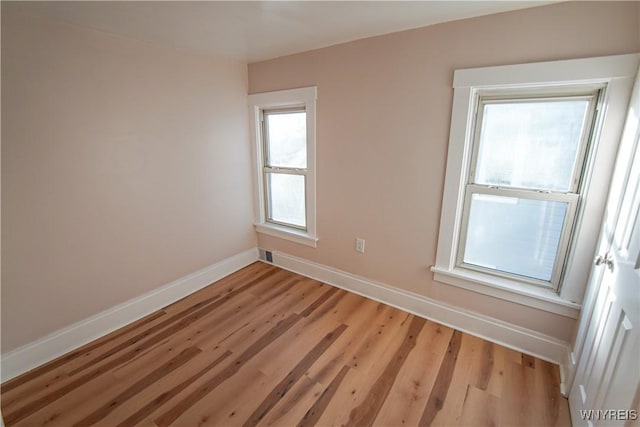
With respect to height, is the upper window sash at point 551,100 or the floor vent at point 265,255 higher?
the upper window sash at point 551,100

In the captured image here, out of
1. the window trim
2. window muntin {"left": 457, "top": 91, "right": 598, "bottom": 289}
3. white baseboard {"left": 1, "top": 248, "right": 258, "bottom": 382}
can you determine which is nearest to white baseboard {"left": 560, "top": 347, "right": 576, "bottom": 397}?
window muntin {"left": 457, "top": 91, "right": 598, "bottom": 289}

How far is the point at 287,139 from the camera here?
3.00 m

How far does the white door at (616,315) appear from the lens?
102 cm

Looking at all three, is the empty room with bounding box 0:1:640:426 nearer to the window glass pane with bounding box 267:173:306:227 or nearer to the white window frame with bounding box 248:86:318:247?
the white window frame with bounding box 248:86:318:247

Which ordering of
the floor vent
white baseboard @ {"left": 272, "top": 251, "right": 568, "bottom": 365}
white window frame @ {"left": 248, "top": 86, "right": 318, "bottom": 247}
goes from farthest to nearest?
the floor vent → white window frame @ {"left": 248, "top": 86, "right": 318, "bottom": 247} → white baseboard @ {"left": 272, "top": 251, "right": 568, "bottom": 365}

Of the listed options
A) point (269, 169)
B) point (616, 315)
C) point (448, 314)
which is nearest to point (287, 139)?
point (269, 169)

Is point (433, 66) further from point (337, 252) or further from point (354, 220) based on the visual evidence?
point (337, 252)

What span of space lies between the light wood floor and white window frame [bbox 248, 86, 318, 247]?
0.90 metres

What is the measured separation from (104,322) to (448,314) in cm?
270

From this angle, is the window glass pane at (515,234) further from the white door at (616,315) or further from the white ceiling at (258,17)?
the white ceiling at (258,17)

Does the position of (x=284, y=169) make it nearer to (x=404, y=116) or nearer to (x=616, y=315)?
(x=404, y=116)

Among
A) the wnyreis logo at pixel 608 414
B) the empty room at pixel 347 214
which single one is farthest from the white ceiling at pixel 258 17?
the wnyreis logo at pixel 608 414

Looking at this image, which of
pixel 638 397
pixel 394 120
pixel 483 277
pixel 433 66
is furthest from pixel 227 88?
pixel 638 397

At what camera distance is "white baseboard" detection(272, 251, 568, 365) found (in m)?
1.92
